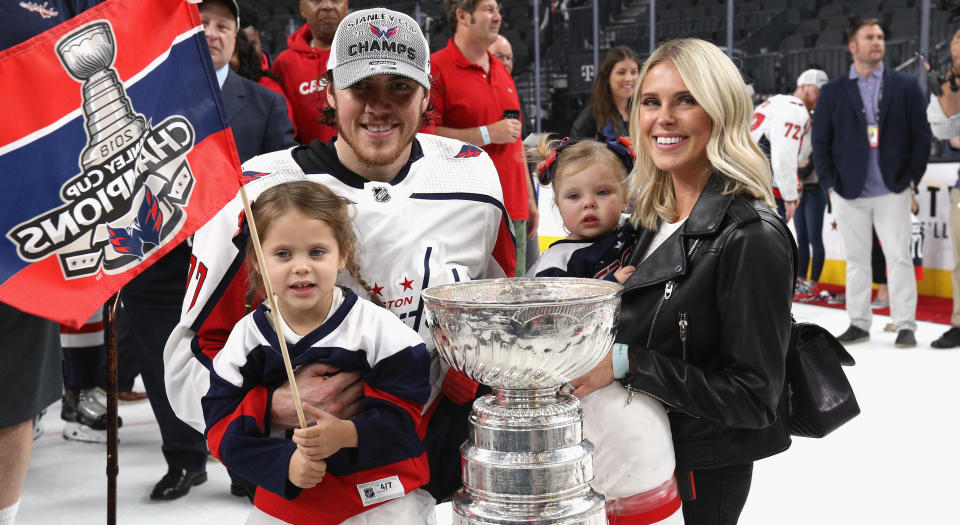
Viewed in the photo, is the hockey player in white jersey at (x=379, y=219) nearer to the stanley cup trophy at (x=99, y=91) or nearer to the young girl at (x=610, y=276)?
the young girl at (x=610, y=276)

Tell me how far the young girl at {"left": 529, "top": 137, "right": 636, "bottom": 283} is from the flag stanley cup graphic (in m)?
0.91

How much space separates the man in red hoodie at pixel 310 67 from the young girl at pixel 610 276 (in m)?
1.42

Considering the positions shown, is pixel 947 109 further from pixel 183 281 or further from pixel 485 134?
pixel 183 281

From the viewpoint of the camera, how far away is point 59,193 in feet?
4.06

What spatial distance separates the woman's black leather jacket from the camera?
150cm

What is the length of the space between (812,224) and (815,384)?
544 centimetres

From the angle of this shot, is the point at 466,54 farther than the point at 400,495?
Yes

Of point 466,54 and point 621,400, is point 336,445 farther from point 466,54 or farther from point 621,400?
point 466,54

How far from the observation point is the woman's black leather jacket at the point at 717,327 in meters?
1.50

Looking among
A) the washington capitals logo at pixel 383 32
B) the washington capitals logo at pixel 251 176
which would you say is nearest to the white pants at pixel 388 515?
the washington capitals logo at pixel 251 176

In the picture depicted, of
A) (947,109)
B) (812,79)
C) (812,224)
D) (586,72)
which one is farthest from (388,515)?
(586,72)

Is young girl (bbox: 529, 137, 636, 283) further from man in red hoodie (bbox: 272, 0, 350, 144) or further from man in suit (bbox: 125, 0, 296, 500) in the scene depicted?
man in red hoodie (bbox: 272, 0, 350, 144)

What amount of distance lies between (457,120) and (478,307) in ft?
9.36

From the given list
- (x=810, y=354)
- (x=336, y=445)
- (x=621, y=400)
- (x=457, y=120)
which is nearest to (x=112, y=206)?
(x=336, y=445)
